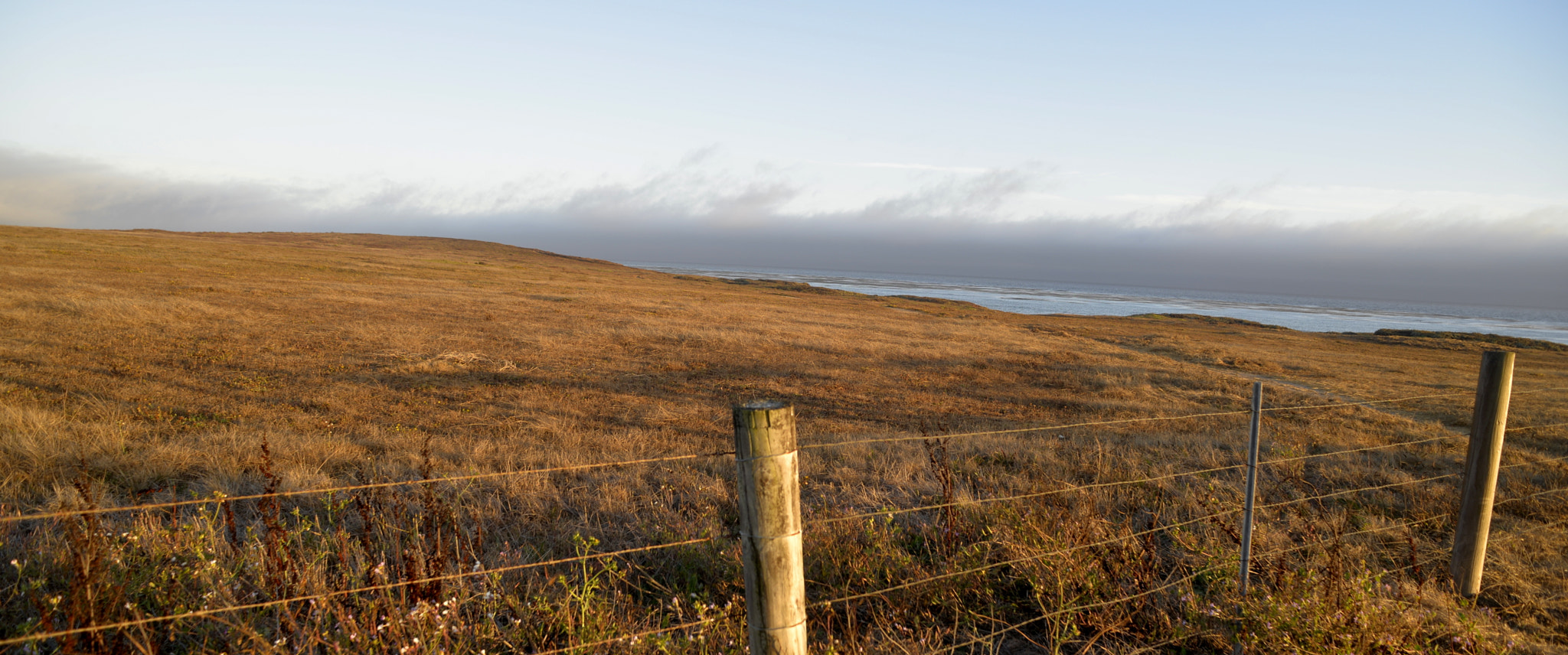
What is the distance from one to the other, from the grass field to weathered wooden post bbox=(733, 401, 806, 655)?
0.78m

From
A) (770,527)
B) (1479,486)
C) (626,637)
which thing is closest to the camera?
(770,527)

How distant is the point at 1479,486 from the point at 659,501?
18.8 feet

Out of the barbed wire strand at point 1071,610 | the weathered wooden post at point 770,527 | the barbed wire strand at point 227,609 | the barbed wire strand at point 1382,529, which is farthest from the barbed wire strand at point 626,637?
the barbed wire strand at point 1382,529

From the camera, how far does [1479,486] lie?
4.53m

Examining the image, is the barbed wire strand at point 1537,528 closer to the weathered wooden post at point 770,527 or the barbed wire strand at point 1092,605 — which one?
the barbed wire strand at point 1092,605

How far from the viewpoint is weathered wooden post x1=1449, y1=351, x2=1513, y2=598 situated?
4.46 m

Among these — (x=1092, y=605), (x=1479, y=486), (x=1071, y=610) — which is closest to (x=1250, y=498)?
(x=1092, y=605)

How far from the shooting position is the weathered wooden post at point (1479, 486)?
4465mm

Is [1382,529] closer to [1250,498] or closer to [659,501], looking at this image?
[1250,498]

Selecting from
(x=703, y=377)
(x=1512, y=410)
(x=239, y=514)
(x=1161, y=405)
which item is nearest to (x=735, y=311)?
(x=703, y=377)

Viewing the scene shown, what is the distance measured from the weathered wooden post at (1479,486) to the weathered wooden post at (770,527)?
4.74m

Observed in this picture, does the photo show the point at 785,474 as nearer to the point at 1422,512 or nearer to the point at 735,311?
the point at 1422,512

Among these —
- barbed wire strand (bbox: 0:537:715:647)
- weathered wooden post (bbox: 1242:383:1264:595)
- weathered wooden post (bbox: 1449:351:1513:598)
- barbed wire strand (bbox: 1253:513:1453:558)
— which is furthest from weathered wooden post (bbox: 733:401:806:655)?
weathered wooden post (bbox: 1449:351:1513:598)

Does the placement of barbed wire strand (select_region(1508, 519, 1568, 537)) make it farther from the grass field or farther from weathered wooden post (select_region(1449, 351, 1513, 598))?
weathered wooden post (select_region(1449, 351, 1513, 598))
